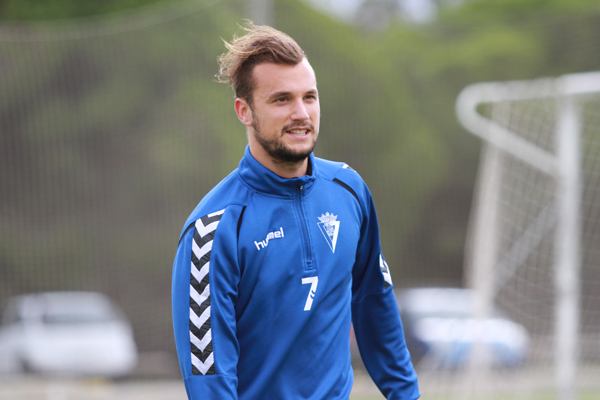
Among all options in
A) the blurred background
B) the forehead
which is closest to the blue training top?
the forehead

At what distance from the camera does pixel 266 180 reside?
230 centimetres

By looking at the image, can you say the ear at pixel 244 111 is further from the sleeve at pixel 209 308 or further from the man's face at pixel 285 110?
the sleeve at pixel 209 308

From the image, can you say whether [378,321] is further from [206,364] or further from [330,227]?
Result: [206,364]

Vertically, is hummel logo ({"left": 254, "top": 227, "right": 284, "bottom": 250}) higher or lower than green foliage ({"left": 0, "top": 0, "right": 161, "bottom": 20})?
lower

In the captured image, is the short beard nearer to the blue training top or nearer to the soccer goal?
the blue training top

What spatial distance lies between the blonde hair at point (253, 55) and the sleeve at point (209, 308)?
42cm

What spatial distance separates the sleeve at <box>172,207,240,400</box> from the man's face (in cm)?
27

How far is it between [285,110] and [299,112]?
42 millimetres

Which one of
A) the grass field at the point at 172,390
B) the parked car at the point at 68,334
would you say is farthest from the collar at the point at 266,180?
the parked car at the point at 68,334

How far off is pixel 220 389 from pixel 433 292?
1175cm

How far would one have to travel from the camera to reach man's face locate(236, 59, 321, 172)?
7.40 feet

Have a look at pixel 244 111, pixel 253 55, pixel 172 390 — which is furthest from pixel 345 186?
pixel 172 390

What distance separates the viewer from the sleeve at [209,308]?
83.4 inches

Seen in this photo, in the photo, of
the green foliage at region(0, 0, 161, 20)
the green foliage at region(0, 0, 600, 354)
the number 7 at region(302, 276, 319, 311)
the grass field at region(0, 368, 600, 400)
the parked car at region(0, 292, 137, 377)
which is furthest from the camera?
the green foliage at region(0, 0, 161, 20)
